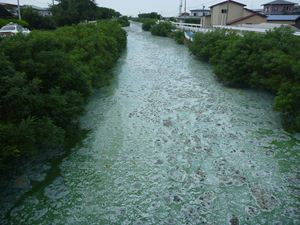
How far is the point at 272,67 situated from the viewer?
8711 millimetres

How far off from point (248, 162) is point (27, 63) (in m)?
4.81

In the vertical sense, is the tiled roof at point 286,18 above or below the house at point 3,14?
below

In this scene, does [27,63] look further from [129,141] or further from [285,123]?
[285,123]

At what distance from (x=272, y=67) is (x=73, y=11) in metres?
25.0

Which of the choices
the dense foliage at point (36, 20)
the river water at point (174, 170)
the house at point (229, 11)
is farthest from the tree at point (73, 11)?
the river water at point (174, 170)

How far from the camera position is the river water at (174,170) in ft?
13.1

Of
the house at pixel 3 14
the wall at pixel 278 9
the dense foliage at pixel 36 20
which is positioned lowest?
the dense foliage at pixel 36 20

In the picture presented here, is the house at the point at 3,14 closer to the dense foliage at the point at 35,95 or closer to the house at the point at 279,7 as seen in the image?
the dense foliage at the point at 35,95

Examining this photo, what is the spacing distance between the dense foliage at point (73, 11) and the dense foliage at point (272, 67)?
21766mm

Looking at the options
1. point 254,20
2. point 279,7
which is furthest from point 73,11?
point 279,7

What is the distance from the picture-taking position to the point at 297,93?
6828 mm

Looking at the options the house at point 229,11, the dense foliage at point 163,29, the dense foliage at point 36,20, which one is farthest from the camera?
the dense foliage at point 163,29

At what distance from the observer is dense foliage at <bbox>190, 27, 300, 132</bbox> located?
6961 millimetres

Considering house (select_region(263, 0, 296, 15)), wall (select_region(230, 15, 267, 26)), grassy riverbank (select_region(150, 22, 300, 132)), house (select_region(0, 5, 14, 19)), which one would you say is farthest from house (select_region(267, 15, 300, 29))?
house (select_region(0, 5, 14, 19))
